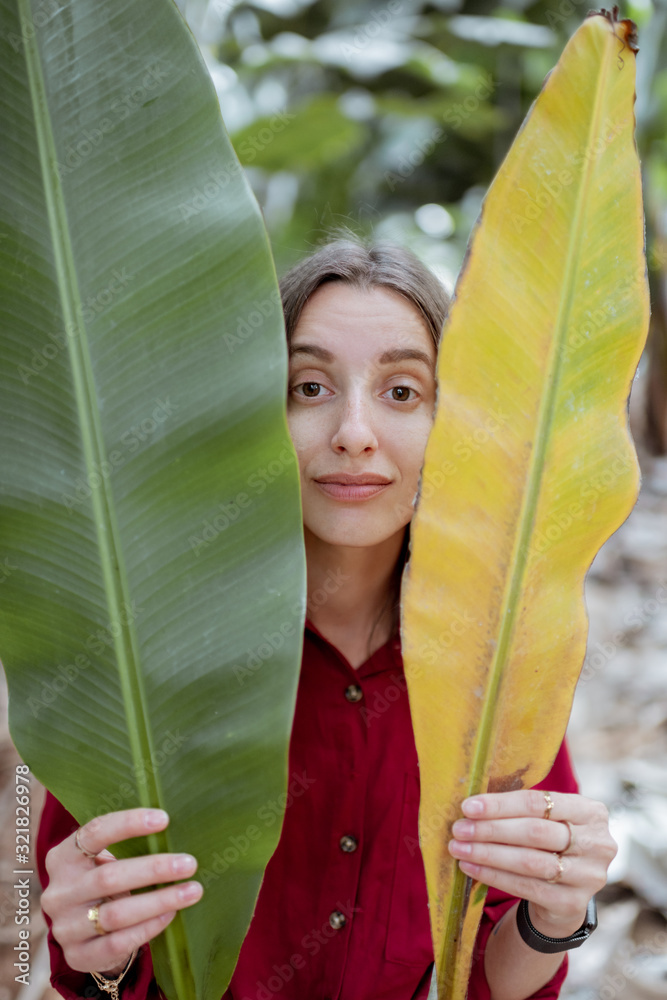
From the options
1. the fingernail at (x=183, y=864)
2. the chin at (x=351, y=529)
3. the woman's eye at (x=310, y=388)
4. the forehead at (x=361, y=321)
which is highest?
the forehead at (x=361, y=321)

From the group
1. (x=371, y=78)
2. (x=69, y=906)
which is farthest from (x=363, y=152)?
(x=69, y=906)

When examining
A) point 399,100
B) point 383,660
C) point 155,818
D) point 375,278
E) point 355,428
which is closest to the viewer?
point 155,818

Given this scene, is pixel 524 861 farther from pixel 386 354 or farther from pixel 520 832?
pixel 386 354

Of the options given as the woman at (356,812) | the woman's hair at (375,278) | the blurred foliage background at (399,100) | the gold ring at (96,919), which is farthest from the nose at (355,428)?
the blurred foliage background at (399,100)

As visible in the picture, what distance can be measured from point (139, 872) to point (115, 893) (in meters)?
0.03

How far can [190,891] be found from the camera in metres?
0.51

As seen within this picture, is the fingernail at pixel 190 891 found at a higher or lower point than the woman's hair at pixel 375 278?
lower

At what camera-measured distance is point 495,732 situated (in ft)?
1.75

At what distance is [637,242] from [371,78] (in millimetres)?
2483

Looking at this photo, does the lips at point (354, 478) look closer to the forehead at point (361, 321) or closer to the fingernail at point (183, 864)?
the forehead at point (361, 321)

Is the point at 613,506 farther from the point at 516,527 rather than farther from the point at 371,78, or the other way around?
the point at 371,78

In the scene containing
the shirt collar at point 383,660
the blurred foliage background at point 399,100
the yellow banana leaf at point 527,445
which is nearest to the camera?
the yellow banana leaf at point 527,445

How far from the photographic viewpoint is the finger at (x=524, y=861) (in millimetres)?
527

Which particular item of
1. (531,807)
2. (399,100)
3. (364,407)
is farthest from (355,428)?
(399,100)
